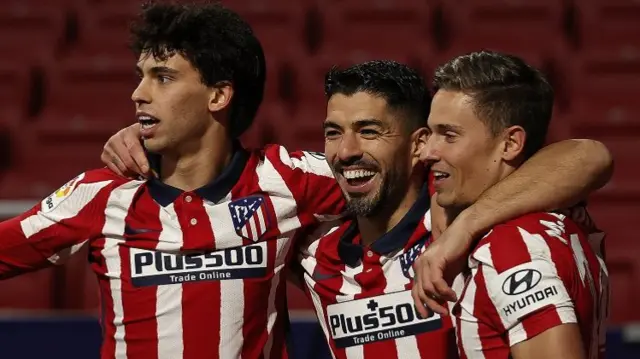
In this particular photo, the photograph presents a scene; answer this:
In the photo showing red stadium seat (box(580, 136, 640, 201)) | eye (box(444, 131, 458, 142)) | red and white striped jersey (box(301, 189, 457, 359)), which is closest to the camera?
eye (box(444, 131, 458, 142))

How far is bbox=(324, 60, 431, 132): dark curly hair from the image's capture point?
7.86 feet

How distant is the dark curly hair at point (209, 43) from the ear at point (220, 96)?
0.06ft

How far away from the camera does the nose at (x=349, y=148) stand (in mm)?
2338

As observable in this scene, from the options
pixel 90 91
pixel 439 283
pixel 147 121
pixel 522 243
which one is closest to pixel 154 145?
pixel 147 121

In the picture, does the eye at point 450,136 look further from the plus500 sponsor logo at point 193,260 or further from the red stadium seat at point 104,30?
the red stadium seat at point 104,30

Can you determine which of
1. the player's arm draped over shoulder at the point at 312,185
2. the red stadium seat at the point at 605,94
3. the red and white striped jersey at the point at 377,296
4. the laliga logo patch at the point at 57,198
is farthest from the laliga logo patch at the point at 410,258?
the red stadium seat at the point at 605,94

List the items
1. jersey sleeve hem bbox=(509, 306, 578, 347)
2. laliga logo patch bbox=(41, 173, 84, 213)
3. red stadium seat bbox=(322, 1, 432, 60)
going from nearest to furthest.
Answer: jersey sleeve hem bbox=(509, 306, 578, 347), laliga logo patch bbox=(41, 173, 84, 213), red stadium seat bbox=(322, 1, 432, 60)

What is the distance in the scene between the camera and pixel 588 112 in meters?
4.84

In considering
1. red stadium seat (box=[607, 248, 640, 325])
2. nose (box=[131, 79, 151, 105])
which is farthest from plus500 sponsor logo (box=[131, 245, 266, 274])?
red stadium seat (box=[607, 248, 640, 325])

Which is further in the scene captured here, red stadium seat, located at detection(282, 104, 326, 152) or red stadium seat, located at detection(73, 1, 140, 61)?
red stadium seat, located at detection(73, 1, 140, 61)

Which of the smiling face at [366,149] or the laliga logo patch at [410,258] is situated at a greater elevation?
the smiling face at [366,149]

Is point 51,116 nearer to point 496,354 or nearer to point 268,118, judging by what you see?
point 268,118

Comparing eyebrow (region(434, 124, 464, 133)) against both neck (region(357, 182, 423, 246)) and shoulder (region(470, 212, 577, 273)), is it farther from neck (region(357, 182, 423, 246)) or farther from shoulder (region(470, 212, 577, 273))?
neck (region(357, 182, 423, 246))

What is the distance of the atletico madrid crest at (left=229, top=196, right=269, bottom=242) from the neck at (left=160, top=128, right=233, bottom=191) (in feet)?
0.37
